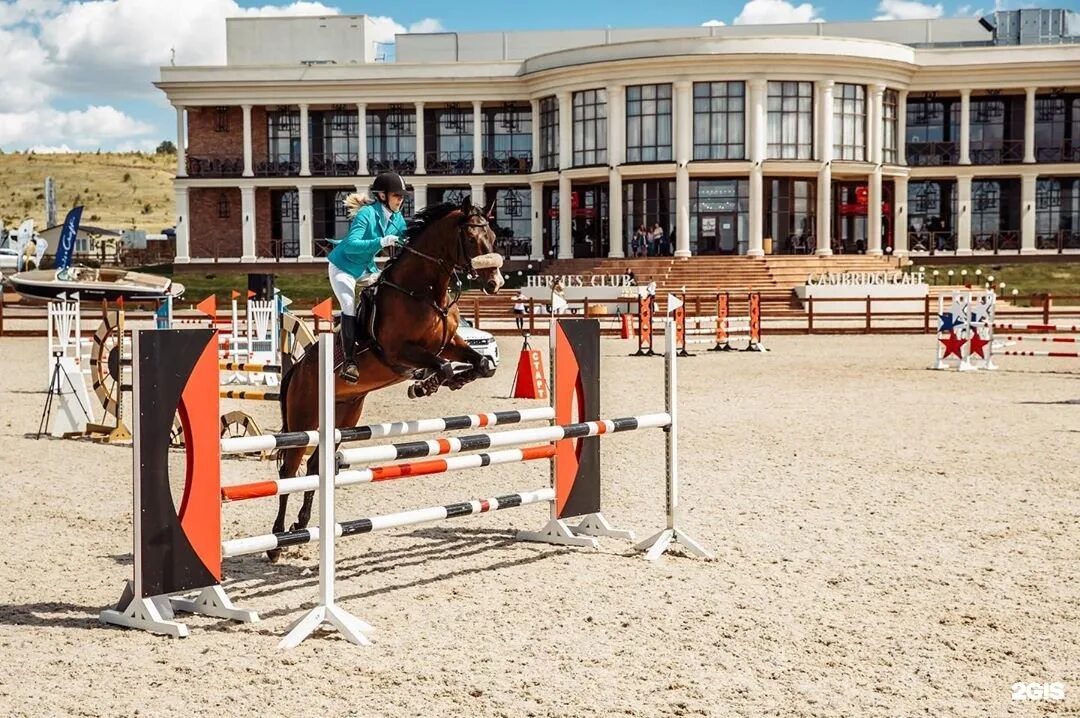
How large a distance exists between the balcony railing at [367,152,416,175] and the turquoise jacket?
68.3 metres

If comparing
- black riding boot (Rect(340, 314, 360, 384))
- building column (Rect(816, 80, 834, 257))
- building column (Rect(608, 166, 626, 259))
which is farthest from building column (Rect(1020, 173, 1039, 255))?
black riding boot (Rect(340, 314, 360, 384))

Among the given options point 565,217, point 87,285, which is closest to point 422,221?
point 87,285

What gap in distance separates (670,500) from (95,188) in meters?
134

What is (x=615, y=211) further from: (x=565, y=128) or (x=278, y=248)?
(x=278, y=248)

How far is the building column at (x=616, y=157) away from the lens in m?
66.9

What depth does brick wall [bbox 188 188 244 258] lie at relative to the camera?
77.4m

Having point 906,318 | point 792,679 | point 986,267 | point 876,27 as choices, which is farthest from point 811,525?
point 876,27

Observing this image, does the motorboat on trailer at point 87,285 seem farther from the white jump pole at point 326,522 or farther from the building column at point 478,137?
the white jump pole at point 326,522

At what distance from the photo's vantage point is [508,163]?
76.5 meters

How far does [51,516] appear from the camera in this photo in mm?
11711

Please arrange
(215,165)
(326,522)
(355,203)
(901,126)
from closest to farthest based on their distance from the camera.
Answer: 1. (326,522)
2. (355,203)
3. (901,126)
4. (215,165)

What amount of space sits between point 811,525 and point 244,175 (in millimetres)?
69752

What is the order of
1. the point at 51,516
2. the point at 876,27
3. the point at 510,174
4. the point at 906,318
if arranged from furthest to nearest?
the point at 876,27 → the point at 510,174 → the point at 906,318 → the point at 51,516

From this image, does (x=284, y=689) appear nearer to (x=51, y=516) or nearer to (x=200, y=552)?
(x=200, y=552)
